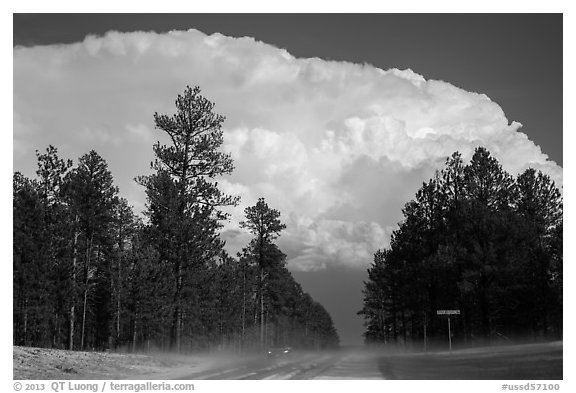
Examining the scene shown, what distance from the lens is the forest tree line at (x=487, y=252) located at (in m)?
41.3

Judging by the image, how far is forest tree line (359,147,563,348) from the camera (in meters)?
41.3

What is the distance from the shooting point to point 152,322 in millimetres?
62625

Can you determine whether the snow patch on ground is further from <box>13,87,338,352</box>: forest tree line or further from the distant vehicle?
the distant vehicle

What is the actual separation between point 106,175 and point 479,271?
30.4 metres

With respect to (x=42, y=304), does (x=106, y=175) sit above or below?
above

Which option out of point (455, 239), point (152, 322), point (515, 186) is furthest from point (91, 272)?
point (515, 186)

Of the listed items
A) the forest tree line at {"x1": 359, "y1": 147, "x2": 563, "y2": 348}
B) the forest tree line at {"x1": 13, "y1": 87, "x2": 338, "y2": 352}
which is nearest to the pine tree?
the forest tree line at {"x1": 13, "y1": 87, "x2": 338, "y2": 352}

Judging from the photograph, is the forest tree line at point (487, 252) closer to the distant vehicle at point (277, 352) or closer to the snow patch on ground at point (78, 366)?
the distant vehicle at point (277, 352)

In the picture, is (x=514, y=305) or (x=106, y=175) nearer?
(x=514, y=305)

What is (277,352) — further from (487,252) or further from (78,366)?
(78,366)

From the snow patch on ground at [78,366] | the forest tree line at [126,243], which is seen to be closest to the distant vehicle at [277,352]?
the forest tree line at [126,243]
